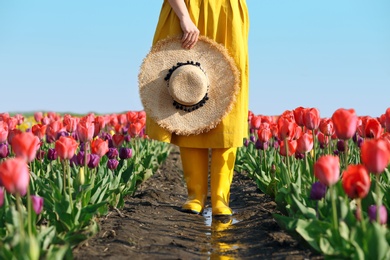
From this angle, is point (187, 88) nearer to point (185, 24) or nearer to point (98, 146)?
point (185, 24)

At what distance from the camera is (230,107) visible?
187 inches

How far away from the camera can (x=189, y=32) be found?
473 cm

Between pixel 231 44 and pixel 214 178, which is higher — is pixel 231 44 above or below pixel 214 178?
above

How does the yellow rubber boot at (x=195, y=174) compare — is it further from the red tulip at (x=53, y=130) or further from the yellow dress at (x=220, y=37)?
the red tulip at (x=53, y=130)

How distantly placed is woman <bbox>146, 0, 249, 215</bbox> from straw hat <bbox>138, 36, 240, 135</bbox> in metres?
0.09

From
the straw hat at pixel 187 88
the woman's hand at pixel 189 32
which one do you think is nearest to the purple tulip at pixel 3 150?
the straw hat at pixel 187 88

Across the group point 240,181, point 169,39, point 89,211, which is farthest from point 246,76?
point 240,181

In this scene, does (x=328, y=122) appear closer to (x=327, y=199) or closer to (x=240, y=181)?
(x=327, y=199)

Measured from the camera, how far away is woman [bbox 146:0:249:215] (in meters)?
4.82

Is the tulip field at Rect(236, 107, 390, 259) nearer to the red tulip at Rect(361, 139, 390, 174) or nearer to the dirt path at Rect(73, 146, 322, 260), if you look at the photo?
the red tulip at Rect(361, 139, 390, 174)

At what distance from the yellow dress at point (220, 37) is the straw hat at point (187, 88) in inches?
3.4

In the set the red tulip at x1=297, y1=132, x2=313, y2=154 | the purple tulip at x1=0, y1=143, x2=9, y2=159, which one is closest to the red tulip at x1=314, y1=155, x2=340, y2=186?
the red tulip at x1=297, y1=132, x2=313, y2=154

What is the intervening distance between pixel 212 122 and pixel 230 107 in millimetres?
186

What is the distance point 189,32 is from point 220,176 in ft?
4.07
